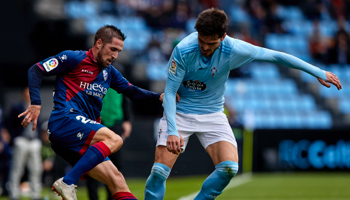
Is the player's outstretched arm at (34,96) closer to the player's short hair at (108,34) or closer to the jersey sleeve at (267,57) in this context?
the player's short hair at (108,34)

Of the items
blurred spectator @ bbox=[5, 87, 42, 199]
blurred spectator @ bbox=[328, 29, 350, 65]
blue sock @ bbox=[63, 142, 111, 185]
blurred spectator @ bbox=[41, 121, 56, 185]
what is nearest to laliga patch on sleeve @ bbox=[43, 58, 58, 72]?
blue sock @ bbox=[63, 142, 111, 185]

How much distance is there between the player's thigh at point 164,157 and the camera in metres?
5.13

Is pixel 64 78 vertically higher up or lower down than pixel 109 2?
lower down

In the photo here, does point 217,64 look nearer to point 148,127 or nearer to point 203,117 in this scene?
point 203,117

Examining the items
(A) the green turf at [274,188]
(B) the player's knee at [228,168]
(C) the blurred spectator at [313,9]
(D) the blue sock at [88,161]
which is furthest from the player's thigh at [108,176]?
(C) the blurred spectator at [313,9]

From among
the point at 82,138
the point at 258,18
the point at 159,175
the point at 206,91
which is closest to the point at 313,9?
the point at 258,18

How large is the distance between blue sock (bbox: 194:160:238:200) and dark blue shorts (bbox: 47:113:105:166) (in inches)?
53.3

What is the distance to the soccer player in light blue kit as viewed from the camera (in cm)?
479

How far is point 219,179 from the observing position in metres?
5.14

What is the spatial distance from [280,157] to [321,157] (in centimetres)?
117

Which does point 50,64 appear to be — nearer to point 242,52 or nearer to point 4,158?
point 242,52

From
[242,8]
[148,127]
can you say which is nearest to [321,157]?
[148,127]

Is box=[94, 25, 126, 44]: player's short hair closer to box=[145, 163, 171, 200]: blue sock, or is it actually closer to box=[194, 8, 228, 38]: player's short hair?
box=[194, 8, 228, 38]: player's short hair

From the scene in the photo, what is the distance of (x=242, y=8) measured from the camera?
61.8ft
